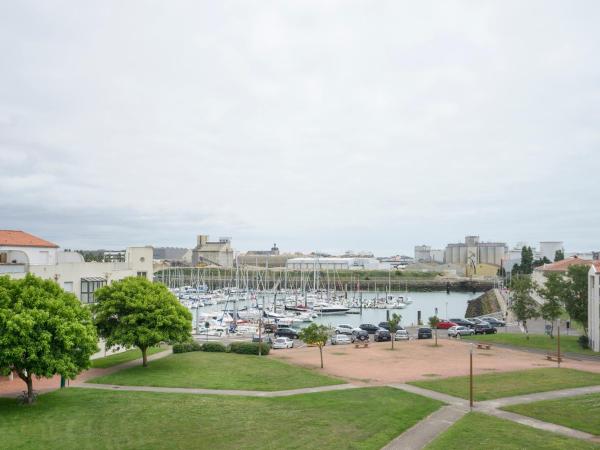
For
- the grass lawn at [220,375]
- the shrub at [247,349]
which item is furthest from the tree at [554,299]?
the shrub at [247,349]

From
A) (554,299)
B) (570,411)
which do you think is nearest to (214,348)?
(570,411)

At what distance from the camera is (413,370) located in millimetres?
41281

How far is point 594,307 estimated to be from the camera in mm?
50156

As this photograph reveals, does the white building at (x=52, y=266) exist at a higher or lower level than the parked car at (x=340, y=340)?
higher

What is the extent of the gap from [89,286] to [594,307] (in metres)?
49.7

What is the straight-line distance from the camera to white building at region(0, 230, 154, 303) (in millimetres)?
44000

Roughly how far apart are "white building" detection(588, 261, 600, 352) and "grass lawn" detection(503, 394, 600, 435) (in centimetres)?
2016

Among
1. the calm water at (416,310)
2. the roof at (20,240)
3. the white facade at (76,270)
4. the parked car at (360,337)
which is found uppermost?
the roof at (20,240)

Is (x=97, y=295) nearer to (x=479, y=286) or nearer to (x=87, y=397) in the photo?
(x=87, y=397)

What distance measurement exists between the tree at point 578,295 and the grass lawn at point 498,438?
33.3 m

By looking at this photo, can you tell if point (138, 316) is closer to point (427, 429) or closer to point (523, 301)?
point (427, 429)

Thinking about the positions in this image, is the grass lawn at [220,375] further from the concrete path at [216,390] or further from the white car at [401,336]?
the white car at [401,336]

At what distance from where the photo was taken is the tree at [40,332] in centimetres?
2731

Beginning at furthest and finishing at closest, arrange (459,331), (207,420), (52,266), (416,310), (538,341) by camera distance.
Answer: (416,310) → (459,331) → (538,341) → (52,266) → (207,420)
